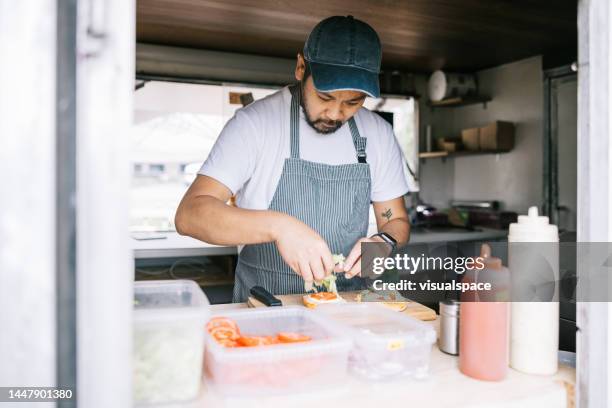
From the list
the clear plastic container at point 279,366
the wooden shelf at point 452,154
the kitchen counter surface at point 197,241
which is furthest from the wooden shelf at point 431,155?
the clear plastic container at point 279,366

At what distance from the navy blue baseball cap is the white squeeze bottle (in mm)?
844

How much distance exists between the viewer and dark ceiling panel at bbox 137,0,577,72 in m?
3.47

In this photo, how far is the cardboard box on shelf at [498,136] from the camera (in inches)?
191

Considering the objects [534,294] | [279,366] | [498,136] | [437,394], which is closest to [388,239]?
[534,294]

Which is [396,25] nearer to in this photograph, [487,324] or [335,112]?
[335,112]

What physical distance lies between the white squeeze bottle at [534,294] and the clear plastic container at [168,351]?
0.75 metres

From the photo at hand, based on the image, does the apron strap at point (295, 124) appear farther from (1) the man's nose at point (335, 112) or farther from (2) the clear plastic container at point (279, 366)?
(2) the clear plastic container at point (279, 366)

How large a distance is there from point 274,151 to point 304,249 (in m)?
0.77

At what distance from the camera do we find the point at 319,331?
1210 mm

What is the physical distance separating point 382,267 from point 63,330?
1.42 m

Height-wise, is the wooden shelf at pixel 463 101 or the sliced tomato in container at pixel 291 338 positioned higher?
the wooden shelf at pixel 463 101

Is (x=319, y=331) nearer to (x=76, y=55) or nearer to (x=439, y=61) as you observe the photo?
(x=76, y=55)

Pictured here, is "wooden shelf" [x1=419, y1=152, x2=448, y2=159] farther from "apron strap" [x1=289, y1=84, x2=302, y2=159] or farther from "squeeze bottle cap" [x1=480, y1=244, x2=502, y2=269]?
"squeeze bottle cap" [x1=480, y1=244, x2=502, y2=269]

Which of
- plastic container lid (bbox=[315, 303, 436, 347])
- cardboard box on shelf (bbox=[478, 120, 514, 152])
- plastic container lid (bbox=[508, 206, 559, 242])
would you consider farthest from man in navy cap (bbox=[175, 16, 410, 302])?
cardboard box on shelf (bbox=[478, 120, 514, 152])
